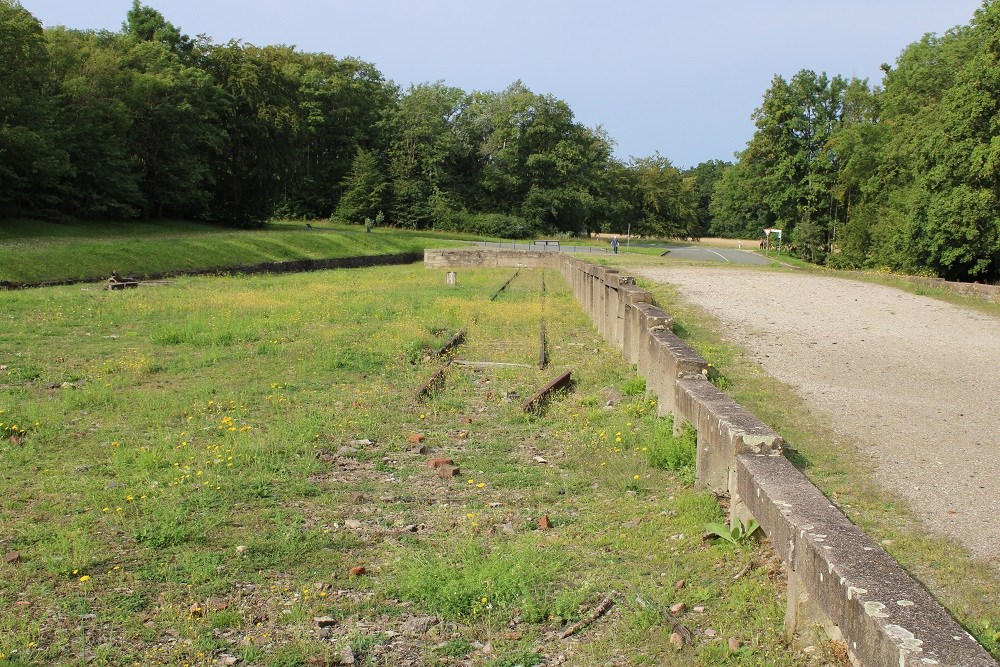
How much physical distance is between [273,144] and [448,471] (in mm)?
52944

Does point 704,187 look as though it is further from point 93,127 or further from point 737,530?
point 737,530

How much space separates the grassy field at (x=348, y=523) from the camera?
4605mm

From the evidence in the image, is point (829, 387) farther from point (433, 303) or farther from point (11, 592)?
point (433, 303)

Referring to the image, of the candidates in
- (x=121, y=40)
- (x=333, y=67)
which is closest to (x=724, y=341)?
(x=121, y=40)

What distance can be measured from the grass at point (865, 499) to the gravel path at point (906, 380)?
15 centimetres

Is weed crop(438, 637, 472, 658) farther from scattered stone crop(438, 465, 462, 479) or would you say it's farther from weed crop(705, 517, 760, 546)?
scattered stone crop(438, 465, 462, 479)

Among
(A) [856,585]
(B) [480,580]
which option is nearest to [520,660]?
(B) [480,580]

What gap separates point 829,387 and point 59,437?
7839 mm

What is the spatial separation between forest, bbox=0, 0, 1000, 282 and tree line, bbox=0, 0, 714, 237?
0.13 meters

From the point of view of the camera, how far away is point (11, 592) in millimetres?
4965

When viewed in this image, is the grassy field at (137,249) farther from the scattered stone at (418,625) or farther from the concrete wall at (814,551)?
the scattered stone at (418,625)

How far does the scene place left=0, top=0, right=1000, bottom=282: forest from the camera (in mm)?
36312

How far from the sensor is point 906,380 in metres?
10.4

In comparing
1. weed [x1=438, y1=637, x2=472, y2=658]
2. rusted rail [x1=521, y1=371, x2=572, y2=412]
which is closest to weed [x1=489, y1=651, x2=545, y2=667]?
weed [x1=438, y1=637, x2=472, y2=658]
